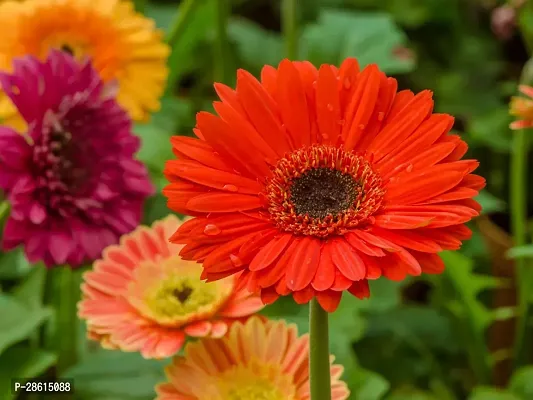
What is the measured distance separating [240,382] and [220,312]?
0.05 meters

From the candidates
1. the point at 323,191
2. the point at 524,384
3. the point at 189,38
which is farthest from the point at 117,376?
the point at 189,38

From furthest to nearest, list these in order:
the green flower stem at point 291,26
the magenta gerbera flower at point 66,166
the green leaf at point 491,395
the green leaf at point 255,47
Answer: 1. the green leaf at point 255,47
2. the green flower stem at point 291,26
3. the green leaf at point 491,395
4. the magenta gerbera flower at point 66,166

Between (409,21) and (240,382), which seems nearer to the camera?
(240,382)

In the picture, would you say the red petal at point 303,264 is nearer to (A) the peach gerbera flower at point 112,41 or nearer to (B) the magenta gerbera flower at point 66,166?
Answer: (B) the magenta gerbera flower at point 66,166

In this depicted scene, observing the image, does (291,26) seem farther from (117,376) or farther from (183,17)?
(117,376)

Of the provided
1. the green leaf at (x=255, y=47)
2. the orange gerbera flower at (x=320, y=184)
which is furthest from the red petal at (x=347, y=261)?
the green leaf at (x=255, y=47)

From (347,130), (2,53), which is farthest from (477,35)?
(347,130)

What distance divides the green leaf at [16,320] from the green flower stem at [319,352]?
1.05 feet

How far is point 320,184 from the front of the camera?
0.51m

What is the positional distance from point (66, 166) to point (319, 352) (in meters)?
0.34

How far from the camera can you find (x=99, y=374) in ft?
2.24

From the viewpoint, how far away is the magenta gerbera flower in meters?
0.61

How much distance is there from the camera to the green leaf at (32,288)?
79 centimetres

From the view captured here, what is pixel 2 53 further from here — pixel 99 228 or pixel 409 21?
pixel 409 21
